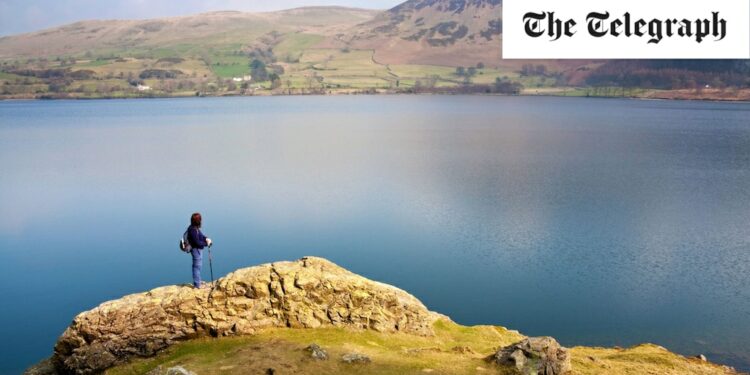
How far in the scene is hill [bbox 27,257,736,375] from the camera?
1941 cm

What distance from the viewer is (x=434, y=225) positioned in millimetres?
52281

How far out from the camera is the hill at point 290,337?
63.7 feet

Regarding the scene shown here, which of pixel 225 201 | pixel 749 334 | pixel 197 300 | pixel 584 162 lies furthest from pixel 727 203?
pixel 197 300

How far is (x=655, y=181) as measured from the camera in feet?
233

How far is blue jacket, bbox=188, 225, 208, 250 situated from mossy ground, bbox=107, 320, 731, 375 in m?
3.44

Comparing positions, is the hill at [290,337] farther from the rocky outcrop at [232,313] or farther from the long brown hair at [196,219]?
the long brown hair at [196,219]

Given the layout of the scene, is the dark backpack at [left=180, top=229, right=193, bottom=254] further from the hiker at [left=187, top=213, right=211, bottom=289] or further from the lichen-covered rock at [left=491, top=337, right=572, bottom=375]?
the lichen-covered rock at [left=491, top=337, right=572, bottom=375]

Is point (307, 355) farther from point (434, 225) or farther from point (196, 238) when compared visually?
point (434, 225)

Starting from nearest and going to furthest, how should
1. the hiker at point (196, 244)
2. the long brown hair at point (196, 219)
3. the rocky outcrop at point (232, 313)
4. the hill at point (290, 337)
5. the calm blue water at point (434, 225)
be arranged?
1. the hill at point (290, 337)
2. the rocky outcrop at point (232, 313)
3. the long brown hair at point (196, 219)
4. the hiker at point (196, 244)
5. the calm blue water at point (434, 225)

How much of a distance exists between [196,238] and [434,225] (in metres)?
31.9

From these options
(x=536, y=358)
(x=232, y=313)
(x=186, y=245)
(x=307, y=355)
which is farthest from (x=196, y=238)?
(x=536, y=358)

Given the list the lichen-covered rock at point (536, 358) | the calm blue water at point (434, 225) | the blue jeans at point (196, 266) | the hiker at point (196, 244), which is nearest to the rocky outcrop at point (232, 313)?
the blue jeans at point (196, 266)

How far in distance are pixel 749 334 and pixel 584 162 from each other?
185 ft

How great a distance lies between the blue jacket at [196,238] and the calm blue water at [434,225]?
40.7ft
